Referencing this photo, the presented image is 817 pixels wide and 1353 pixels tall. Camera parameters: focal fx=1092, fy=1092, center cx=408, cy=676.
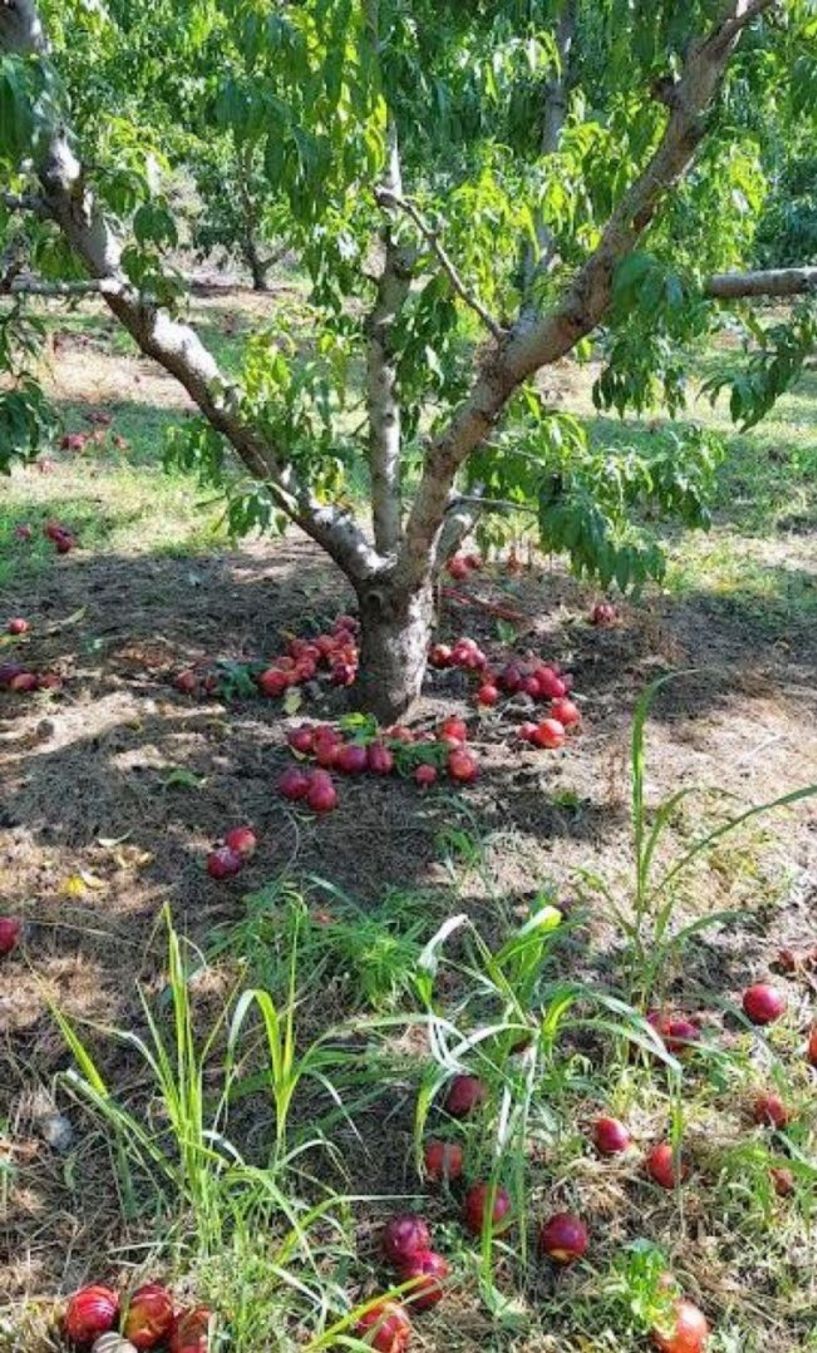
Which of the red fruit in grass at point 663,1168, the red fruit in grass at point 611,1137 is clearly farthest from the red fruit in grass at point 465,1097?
the red fruit in grass at point 663,1168

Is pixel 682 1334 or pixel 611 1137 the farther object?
pixel 611 1137

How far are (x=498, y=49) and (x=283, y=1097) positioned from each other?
2.71 metres

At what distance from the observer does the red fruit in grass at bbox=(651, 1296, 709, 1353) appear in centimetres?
186

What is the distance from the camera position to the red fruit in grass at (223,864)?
2.88 m

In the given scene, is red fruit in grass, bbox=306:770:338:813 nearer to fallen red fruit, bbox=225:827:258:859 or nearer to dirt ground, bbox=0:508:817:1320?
dirt ground, bbox=0:508:817:1320

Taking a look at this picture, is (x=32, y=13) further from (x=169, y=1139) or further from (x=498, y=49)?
(x=169, y=1139)

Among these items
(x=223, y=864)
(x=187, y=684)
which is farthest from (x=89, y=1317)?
(x=187, y=684)

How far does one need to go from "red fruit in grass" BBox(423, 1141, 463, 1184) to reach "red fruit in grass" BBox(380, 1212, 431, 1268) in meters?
0.13

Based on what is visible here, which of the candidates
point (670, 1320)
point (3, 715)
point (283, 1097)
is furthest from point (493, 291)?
point (670, 1320)

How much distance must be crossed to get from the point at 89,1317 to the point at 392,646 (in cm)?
216

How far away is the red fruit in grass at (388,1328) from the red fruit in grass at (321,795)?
1476mm

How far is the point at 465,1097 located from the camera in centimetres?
224

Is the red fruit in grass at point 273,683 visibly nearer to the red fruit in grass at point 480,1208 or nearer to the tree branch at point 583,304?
the tree branch at point 583,304

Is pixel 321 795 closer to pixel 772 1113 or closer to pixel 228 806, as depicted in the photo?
pixel 228 806
